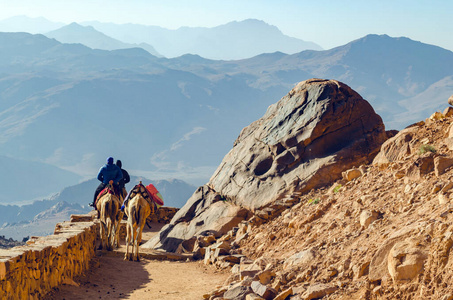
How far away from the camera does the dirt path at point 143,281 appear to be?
40.6 ft

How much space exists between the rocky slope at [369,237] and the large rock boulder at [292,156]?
1618 millimetres

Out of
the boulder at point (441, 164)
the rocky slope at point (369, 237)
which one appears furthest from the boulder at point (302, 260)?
the boulder at point (441, 164)

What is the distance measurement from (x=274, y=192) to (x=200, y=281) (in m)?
6.52

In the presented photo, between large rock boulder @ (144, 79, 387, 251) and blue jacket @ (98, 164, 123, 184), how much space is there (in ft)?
11.2

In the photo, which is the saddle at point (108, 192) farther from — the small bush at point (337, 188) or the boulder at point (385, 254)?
the boulder at point (385, 254)

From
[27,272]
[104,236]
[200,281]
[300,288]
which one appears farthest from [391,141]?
[27,272]

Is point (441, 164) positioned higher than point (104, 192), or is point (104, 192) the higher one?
point (104, 192)

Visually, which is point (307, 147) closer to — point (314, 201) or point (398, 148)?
point (314, 201)

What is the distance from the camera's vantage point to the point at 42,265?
10.6 m

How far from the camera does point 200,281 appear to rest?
1447cm

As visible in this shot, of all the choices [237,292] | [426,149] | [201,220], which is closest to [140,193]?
[201,220]

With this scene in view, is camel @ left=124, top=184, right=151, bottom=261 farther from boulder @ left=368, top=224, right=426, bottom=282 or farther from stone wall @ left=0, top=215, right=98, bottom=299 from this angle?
boulder @ left=368, top=224, right=426, bottom=282

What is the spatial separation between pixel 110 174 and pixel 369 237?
39.2ft

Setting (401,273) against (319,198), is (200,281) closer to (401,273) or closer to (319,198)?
(319,198)
